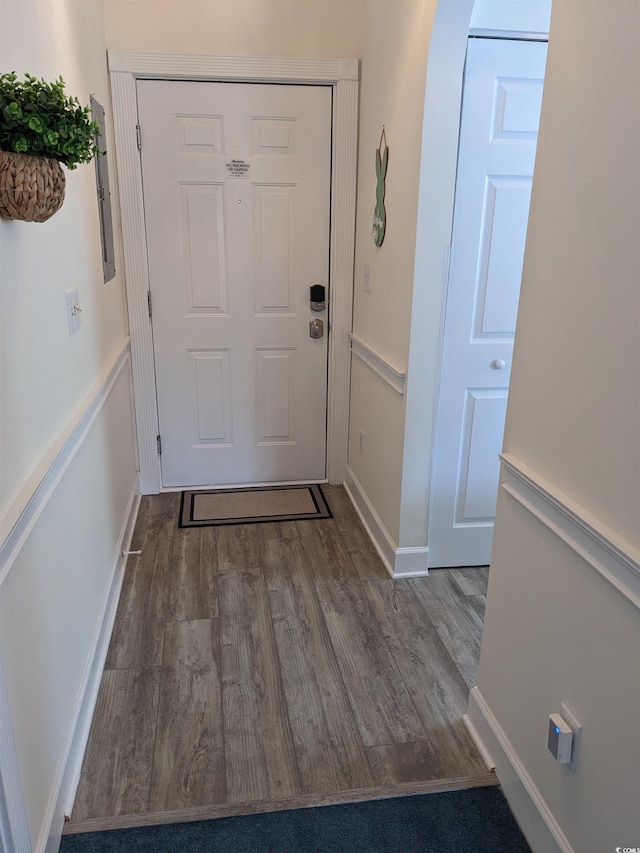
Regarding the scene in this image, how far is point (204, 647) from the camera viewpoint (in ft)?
7.26

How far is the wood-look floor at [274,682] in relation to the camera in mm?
1672

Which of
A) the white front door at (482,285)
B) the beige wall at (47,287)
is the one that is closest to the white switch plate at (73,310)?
the beige wall at (47,287)

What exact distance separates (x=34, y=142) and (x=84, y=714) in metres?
1.50

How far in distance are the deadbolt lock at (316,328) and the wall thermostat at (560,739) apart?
92.6 inches

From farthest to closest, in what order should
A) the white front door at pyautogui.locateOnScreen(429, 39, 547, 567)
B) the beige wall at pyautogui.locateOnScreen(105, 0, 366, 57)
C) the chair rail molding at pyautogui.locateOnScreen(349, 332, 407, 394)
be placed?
the beige wall at pyautogui.locateOnScreen(105, 0, 366, 57) → the chair rail molding at pyautogui.locateOnScreen(349, 332, 407, 394) → the white front door at pyautogui.locateOnScreen(429, 39, 547, 567)

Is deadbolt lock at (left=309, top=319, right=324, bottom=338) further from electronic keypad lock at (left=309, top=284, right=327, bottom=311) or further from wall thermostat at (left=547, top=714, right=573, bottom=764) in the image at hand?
wall thermostat at (left=547, top=714, right=573, bottom=764)

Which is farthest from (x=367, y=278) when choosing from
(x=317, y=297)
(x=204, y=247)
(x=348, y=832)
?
(x=348, y=832)

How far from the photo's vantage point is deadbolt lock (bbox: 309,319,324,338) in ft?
11.0

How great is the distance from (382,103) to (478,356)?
1.16m

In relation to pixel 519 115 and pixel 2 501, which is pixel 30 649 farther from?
pixel 519 115

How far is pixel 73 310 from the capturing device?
1919 millimetres

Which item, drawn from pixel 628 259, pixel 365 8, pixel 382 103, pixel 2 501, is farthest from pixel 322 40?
pixel 2 501

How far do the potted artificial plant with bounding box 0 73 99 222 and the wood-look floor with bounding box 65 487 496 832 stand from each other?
1408 millimetres

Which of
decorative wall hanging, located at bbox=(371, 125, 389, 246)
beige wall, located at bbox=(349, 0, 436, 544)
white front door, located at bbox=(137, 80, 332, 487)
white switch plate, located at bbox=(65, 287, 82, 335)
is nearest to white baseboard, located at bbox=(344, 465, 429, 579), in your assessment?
beige wall, located at bbox=(349, 0, 436, 544)
